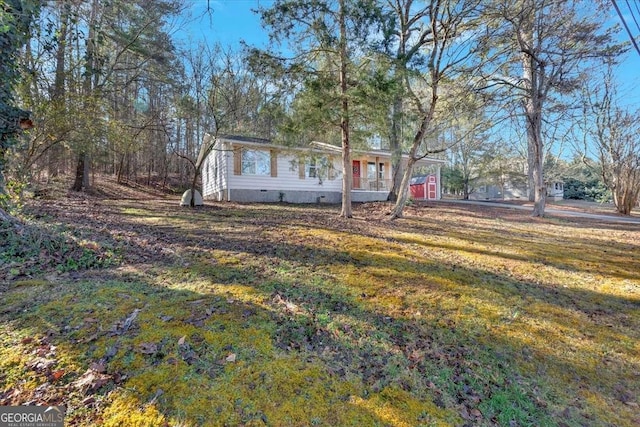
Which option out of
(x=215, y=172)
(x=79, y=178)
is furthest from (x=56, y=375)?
(x=79, y=178)

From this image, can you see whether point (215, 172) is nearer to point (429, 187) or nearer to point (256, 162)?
point (256, 162)

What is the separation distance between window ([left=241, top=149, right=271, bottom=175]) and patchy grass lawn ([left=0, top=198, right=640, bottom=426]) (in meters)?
10.3

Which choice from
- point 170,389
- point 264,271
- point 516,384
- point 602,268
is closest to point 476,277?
point 516,384

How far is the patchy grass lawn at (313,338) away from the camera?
6.79 feet

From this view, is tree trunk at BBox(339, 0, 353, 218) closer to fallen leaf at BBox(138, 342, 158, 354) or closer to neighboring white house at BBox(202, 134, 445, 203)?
neighboring white house at BBox(202, 134, 445, 203)

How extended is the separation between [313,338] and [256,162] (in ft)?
44.7

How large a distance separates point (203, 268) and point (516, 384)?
382 cm

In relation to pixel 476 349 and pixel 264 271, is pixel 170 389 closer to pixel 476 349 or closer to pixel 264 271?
pixel 264 271

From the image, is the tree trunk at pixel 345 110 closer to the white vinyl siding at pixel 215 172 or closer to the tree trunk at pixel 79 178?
the white vinyl siding at pixel 215 172

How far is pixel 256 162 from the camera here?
1552 cm

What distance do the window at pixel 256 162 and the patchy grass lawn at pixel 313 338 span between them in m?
10.3

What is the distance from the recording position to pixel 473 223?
32.3ft

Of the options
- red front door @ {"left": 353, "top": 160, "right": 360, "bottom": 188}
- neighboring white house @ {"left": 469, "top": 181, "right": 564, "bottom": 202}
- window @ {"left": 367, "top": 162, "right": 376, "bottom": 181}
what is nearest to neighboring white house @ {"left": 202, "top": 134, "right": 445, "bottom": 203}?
red front door @ {"left": 353, "top": 160, "right": 360, "bottom": 188}

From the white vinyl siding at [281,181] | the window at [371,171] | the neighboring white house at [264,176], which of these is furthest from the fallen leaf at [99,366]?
the window at [371,171]
